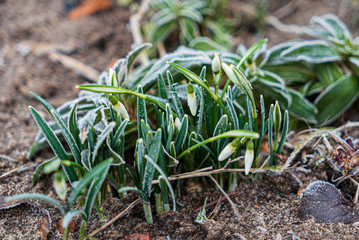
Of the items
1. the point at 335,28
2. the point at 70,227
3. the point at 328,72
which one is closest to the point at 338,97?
the point at 328,72

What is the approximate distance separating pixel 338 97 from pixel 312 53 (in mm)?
288

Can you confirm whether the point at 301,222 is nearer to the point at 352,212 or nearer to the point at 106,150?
the point at 352,212

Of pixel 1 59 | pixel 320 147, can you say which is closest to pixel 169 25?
pixel 1 59

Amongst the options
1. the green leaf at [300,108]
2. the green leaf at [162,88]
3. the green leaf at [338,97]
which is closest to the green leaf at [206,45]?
the green leaf at [300,108]

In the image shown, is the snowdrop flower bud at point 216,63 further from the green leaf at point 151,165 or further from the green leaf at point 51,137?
the green leaf at point 51,137

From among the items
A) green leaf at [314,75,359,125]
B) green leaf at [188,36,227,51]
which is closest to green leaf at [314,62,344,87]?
green leaf at [314,75,359,125]

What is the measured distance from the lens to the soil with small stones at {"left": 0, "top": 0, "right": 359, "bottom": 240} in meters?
1.30

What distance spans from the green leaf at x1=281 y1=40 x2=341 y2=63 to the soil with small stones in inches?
15.2

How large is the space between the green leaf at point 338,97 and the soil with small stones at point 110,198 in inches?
5.0

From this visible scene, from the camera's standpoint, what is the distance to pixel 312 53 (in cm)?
189

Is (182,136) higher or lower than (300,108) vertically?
higher

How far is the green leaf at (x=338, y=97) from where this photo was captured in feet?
6.08

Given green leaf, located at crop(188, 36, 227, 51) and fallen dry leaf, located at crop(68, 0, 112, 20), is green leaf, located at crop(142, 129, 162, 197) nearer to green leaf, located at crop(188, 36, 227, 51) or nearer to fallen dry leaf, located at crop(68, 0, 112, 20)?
green leaf, located at crop(188, 36, 227, 51)

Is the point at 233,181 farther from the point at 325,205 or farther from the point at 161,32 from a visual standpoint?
the point at 161,32
